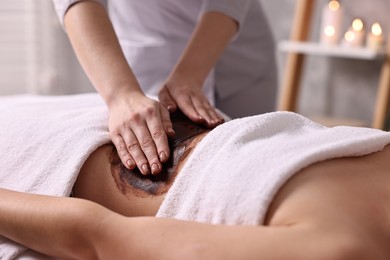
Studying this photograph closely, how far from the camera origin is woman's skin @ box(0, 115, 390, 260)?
924 millimetres

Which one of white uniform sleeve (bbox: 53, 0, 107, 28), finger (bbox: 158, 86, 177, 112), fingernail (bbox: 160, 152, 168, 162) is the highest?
white uniform sleeve (bbox: 53, 0, 107, 28)

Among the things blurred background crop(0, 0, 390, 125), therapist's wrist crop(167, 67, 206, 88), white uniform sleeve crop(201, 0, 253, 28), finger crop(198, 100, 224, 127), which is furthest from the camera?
blurred background crop(0, 0, 390, 125)

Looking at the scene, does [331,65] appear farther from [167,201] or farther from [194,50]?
[167,201]

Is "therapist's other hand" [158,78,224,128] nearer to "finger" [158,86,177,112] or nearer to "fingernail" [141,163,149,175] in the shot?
"finger" [158,86,177,112]

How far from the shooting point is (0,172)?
1358 millimetres

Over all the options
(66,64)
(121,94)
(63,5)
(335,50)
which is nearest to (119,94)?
(121,94)

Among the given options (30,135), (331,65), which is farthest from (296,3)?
(30,135)

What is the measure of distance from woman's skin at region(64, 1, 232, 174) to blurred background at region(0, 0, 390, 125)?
6.73 ft

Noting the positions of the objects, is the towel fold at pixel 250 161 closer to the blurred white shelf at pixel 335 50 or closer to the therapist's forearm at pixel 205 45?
the therapist's forearm at pixel 205 45

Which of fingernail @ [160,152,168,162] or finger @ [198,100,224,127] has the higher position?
fingernail @ [160,152,168,162]

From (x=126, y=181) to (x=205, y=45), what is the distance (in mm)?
697

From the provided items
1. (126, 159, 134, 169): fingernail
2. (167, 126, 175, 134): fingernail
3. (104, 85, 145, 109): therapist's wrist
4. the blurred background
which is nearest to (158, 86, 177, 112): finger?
(104, 85, 145, 109): therapist's wrist

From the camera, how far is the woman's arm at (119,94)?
129 cm

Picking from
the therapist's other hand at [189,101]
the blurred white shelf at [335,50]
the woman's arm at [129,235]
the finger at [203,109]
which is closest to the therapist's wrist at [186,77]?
the therapist's other hand at [189,101]
